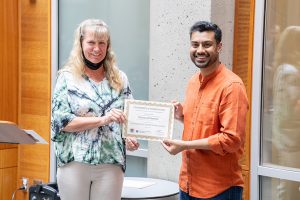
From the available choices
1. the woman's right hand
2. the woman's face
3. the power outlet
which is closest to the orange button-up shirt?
the woman's right hand

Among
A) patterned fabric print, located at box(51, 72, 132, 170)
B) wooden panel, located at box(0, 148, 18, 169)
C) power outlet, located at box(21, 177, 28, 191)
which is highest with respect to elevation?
patterned fabric print, located at box(51, 72, 132, 170)

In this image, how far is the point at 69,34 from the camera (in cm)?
630

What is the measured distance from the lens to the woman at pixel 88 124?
3.73 m

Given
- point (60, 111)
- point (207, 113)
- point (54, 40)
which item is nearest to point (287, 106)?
point (207, 113)

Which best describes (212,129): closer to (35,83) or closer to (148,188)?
(148,188)

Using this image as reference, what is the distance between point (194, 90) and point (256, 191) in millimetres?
1463

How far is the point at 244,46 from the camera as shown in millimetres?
4797

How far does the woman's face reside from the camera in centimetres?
378

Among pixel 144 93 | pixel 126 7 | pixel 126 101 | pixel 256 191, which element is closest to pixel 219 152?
pixel 126 101

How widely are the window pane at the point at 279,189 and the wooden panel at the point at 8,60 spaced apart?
10.2 feet

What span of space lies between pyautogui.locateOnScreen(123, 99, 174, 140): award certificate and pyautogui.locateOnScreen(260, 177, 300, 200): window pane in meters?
1.33

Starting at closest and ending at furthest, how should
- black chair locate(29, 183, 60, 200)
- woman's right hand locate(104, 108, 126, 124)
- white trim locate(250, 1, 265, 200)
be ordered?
woman's right hand locate(104, 108, 126, 124)
white trim locate(250, 1, 265, 200)
black chair locate(29, 183, 60, 200)

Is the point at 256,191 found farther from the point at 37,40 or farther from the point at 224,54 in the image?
the point at 37,40

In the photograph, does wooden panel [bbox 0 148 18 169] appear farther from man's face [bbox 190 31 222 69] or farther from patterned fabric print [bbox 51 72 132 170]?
man's face [bbox 190 31 222 69]
